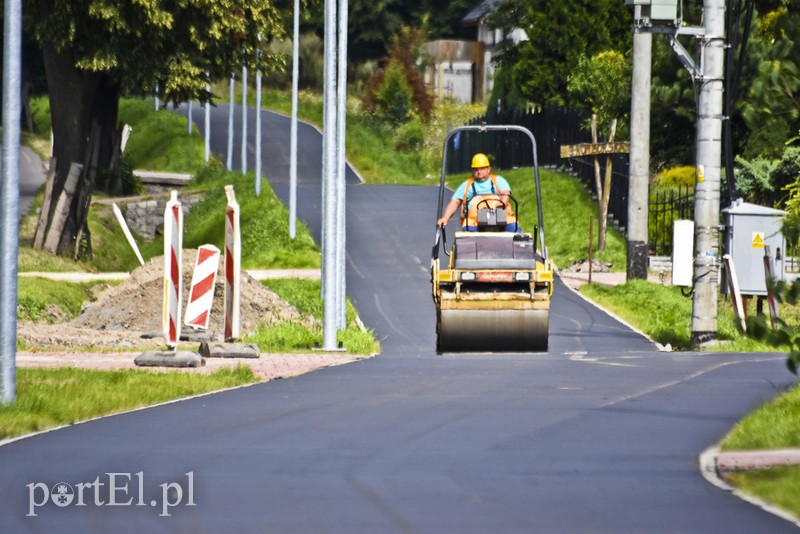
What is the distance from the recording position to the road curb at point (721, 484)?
31.1 feet

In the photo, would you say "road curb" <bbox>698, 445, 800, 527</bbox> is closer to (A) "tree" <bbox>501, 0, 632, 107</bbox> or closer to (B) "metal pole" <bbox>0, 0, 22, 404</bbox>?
(B) "metal pole" <bbox>0, 0, 22, 404</bbox>

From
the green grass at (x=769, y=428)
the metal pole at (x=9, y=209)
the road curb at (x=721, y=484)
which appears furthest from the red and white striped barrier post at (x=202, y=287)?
the road curb at (x=721, y=484)

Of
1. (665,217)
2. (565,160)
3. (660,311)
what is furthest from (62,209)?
(565,160)

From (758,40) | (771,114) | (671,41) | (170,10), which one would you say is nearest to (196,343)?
(671,41)

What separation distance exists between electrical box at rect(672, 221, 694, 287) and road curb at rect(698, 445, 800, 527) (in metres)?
15.5

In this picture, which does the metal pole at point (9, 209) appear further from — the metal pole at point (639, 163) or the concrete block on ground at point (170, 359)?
the metal pole at point (639, 163)

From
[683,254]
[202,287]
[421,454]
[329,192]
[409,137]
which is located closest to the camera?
[421,454]

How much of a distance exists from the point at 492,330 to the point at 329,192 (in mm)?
4225

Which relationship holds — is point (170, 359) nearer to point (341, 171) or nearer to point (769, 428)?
point (769, 428)

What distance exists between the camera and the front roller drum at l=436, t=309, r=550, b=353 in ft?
74.1

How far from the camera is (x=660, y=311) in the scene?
33062 mm

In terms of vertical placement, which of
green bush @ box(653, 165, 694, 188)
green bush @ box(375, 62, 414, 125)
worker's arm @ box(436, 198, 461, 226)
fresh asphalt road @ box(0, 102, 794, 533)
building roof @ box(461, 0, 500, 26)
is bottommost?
fresh asphalt road @ box(0, 102, 794, 533)

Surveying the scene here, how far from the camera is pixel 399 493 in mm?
10164

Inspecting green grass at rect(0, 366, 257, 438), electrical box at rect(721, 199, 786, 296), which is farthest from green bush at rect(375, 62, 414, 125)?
green grass at rect(0, 366, 257, 438)
